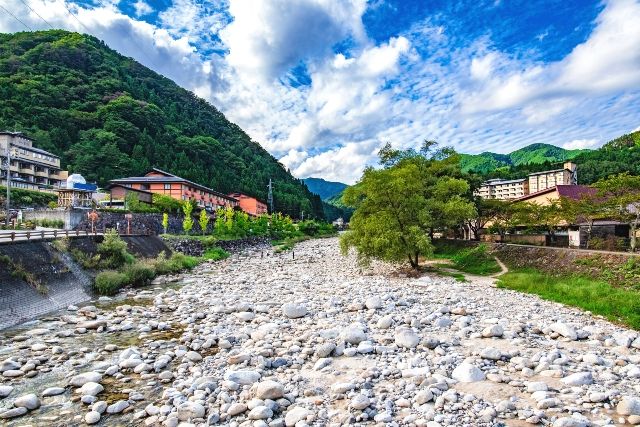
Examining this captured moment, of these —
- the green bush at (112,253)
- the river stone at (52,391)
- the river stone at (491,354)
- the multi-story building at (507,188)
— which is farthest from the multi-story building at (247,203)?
the river stone at (491,354)

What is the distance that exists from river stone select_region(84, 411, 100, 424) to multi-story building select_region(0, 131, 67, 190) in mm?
63312

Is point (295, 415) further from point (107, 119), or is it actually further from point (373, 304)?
point (107, 119)

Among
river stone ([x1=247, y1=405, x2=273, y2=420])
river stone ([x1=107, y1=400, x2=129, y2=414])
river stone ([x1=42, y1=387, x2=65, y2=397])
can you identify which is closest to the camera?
river stone ([x1=247, y1=405, x2=273, y2=420])

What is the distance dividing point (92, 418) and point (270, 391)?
320 centimetres

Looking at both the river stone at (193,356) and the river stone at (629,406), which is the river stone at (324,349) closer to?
the river stone at (193,356)

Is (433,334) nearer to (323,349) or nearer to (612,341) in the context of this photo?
(323,349)

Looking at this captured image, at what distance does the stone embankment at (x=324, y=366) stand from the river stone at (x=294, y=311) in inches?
1.6

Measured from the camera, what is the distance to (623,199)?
2292cm

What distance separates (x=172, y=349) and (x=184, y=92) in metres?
167

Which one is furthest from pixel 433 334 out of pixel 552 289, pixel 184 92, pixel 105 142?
A: pixel 184 92

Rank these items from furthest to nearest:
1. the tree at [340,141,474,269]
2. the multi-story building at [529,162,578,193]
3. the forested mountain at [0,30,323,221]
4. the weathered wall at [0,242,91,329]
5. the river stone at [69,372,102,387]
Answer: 1. the multi-story building at [529,162,578,193]
2. the forested mountain at [0,30,323,221]
3. the tree at [340,141,474,269]
4. the weathered wall at [0,242,91,329]
5. the river stone at [69,372,102,387]

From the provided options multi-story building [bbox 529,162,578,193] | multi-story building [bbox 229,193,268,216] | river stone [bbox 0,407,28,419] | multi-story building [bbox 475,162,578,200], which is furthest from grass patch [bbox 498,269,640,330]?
multi-story building [bbox 475,162,578,200]

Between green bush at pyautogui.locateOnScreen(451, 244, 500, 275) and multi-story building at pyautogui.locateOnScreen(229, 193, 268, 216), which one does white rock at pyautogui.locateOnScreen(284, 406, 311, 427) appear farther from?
multi-story building at pyautogui.locateOnScreen(229, 193, 268, 216)

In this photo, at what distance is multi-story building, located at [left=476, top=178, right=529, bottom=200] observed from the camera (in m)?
107
